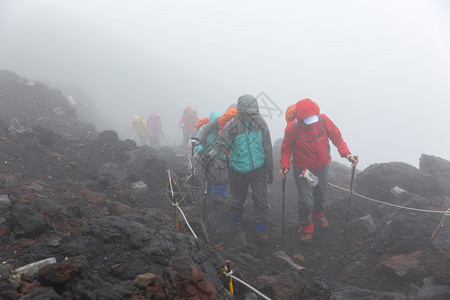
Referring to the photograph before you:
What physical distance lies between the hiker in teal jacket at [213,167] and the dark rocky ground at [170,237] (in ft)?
1.21

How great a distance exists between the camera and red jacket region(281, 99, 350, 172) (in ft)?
19.3

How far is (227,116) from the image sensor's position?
6.68 meters

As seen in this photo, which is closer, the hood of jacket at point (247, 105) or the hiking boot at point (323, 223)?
the hood of jacket at point (247, 105)

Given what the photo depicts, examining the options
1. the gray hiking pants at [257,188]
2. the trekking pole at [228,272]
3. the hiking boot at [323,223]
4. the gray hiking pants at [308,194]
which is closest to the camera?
the trekking pole at [228,272]

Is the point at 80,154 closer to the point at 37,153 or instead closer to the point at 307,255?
the point at 37,153

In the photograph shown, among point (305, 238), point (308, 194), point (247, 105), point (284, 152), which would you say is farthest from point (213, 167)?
point (305, 238)

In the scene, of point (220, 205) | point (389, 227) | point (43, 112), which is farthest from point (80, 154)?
point (389, 227)

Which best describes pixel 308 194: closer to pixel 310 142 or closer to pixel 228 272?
pixel 310 142

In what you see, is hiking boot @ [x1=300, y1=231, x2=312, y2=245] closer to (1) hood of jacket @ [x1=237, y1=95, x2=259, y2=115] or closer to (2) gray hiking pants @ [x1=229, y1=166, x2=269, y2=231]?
(2) gray hiking pants @ [x1=229, y1=166, x2=269, y2=231]

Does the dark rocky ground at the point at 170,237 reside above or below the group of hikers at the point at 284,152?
below

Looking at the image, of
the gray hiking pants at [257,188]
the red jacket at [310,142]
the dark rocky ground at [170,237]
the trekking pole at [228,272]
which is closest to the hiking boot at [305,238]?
the dark rocky ground at [170,237]

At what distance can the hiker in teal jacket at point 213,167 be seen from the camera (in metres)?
7.30

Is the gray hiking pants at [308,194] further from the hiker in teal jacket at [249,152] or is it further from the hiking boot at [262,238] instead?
the hiking boot at [262,238]

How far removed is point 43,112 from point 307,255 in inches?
499
